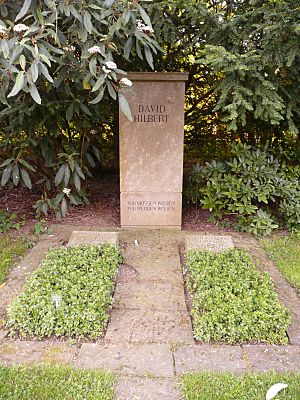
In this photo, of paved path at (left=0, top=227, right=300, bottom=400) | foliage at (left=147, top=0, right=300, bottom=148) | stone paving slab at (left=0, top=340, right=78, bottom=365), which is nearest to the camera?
paved path at (left=0, top=227, right=300, bottom=400)

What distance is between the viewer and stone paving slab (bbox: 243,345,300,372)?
6.69ft

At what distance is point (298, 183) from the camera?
3.99 metres

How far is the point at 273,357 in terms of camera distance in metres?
2.12

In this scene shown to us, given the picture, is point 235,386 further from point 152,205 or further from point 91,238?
point 152,205

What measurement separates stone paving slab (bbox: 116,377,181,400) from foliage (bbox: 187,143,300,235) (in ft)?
7.21

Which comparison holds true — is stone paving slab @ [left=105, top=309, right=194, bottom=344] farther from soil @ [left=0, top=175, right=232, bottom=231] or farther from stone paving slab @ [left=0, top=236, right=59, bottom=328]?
soil @ [left=0, top=175, right=232, bottom=231]

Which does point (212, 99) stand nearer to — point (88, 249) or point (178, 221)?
point (178, 221)

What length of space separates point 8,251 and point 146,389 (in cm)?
199

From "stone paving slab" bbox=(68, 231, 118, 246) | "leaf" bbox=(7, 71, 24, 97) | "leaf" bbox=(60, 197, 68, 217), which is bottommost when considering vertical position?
"stone paving slab" bbox=(68, 231, 118, 246)

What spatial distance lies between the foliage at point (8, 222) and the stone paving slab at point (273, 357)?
259cm

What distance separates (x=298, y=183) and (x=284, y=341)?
2125 millimetres

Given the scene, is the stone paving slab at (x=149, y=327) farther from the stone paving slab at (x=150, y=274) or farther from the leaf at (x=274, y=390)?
the leaf at (x=274, y=390)

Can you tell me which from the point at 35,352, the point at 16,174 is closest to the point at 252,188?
the point at 16,174

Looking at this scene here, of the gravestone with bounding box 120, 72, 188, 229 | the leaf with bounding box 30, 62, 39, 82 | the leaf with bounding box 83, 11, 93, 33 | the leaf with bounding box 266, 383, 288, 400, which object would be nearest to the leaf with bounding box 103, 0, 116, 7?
the leaf with bounding box 83, 11, 93, 33
